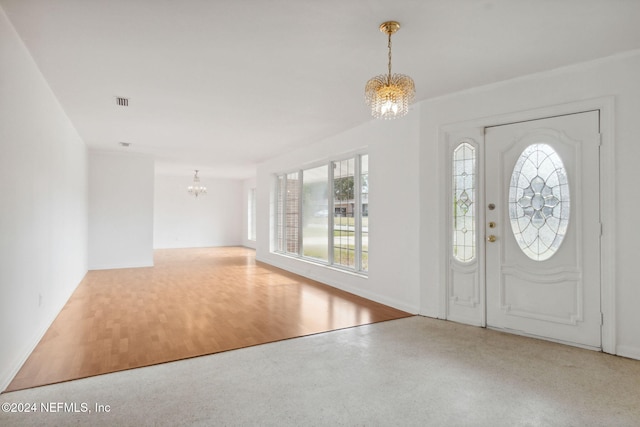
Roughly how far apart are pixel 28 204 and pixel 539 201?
15.5ft

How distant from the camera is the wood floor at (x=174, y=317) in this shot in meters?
2.94

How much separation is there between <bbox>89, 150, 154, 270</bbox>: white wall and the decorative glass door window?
672 cm

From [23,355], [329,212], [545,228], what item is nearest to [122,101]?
[23,355]

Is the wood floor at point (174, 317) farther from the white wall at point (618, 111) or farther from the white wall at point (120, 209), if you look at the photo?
the white wall at point (618, 111)

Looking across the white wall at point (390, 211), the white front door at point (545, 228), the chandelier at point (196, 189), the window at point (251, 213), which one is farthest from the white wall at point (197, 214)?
the white front door at point (545, 228)

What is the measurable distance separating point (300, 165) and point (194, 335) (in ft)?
14.5

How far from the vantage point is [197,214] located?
1270cm

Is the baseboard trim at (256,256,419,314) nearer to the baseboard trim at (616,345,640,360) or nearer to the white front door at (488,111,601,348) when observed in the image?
the white front door at (488,111,601,348)

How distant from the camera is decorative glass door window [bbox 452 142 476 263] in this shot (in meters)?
3.92

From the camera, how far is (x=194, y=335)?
3518 millimetres

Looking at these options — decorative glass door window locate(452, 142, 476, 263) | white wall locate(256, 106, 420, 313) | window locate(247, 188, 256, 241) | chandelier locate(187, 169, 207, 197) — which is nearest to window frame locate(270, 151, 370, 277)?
white wall locate(256, 106, 420, 313)

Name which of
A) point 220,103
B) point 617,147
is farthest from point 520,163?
point 220,103

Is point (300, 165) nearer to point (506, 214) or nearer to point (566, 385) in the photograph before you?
point (506, 214)

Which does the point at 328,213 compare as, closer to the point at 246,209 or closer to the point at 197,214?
the point at 246,209
